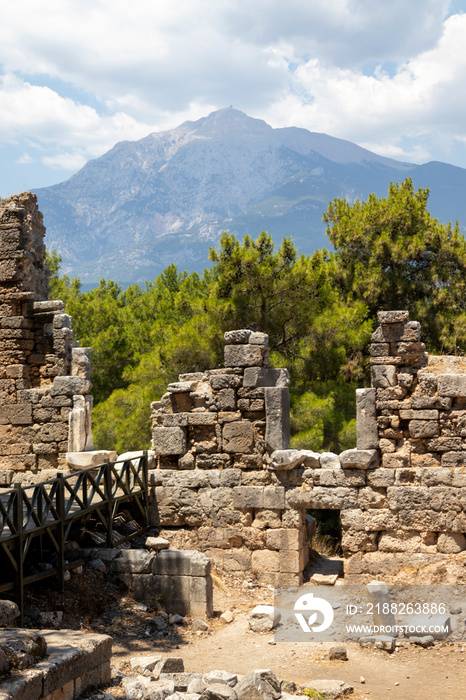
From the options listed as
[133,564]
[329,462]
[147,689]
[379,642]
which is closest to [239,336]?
[329,462]

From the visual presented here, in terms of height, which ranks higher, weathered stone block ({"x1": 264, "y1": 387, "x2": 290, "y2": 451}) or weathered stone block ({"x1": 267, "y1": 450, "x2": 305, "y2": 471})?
weathered stone block ({"x1": 264, "y1": 387, "x2": 290, "y2": 451})

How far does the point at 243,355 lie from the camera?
36.9ft

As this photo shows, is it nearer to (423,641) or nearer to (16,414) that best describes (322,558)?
(423,641)

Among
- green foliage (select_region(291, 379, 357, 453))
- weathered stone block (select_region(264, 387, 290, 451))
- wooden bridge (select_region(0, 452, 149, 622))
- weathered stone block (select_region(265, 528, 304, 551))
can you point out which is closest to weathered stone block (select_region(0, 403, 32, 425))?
wooden bridge (select_region(0, 452, 149, 622))

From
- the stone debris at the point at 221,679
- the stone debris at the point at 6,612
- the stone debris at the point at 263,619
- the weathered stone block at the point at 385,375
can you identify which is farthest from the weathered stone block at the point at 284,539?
the stone debris at the point at 6,612

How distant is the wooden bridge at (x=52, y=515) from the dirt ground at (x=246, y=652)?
1.62 feet

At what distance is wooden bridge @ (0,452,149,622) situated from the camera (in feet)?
26.3

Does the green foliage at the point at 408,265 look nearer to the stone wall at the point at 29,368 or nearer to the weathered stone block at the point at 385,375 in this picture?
the weathered stone block at the point at 385,375

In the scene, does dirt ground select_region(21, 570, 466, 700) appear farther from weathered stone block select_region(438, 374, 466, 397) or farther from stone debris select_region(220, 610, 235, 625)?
weathered stone block select_region(438, 374, 466, 397)

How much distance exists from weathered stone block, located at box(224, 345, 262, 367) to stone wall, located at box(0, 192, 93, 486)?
2585mm

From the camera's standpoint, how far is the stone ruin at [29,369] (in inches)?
474

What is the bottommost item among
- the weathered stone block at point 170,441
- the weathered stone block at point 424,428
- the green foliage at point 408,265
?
the weathered stone block at point 170,441

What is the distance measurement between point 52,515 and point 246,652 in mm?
3046

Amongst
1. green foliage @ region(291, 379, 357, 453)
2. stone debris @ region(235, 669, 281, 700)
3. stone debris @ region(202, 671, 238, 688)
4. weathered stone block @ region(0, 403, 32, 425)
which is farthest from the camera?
green foliage @ region(291, 379, 357, 453)
